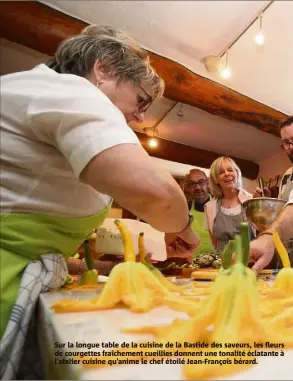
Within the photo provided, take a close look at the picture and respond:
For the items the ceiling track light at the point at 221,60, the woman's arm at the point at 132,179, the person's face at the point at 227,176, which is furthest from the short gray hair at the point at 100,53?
the person's face at the point at 227,176

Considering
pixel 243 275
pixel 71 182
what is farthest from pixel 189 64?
pixel 243 275

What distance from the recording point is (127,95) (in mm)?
503

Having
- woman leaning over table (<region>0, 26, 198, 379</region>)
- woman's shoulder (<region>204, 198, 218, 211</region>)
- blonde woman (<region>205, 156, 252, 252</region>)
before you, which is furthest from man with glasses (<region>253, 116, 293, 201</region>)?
woman leaning over table (<region>0, 26, 198, 379</region>)

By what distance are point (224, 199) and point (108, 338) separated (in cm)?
110

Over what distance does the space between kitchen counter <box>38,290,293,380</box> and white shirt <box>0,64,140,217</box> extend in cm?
12

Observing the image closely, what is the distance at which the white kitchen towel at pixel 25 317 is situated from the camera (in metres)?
0.32

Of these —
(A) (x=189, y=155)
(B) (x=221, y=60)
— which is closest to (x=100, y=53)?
(B) (x=221, y=60)

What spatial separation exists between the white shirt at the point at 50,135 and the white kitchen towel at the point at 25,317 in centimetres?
7

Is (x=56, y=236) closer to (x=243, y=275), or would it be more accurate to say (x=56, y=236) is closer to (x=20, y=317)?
(x=20, y=317)

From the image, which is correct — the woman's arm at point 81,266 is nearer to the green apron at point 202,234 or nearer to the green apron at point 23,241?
the green apron at point 23,241

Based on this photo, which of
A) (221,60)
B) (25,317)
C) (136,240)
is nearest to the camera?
(25,317)

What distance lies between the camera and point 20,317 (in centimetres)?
34

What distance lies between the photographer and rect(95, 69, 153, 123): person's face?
0.48 meters

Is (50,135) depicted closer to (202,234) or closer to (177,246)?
(177,246)
